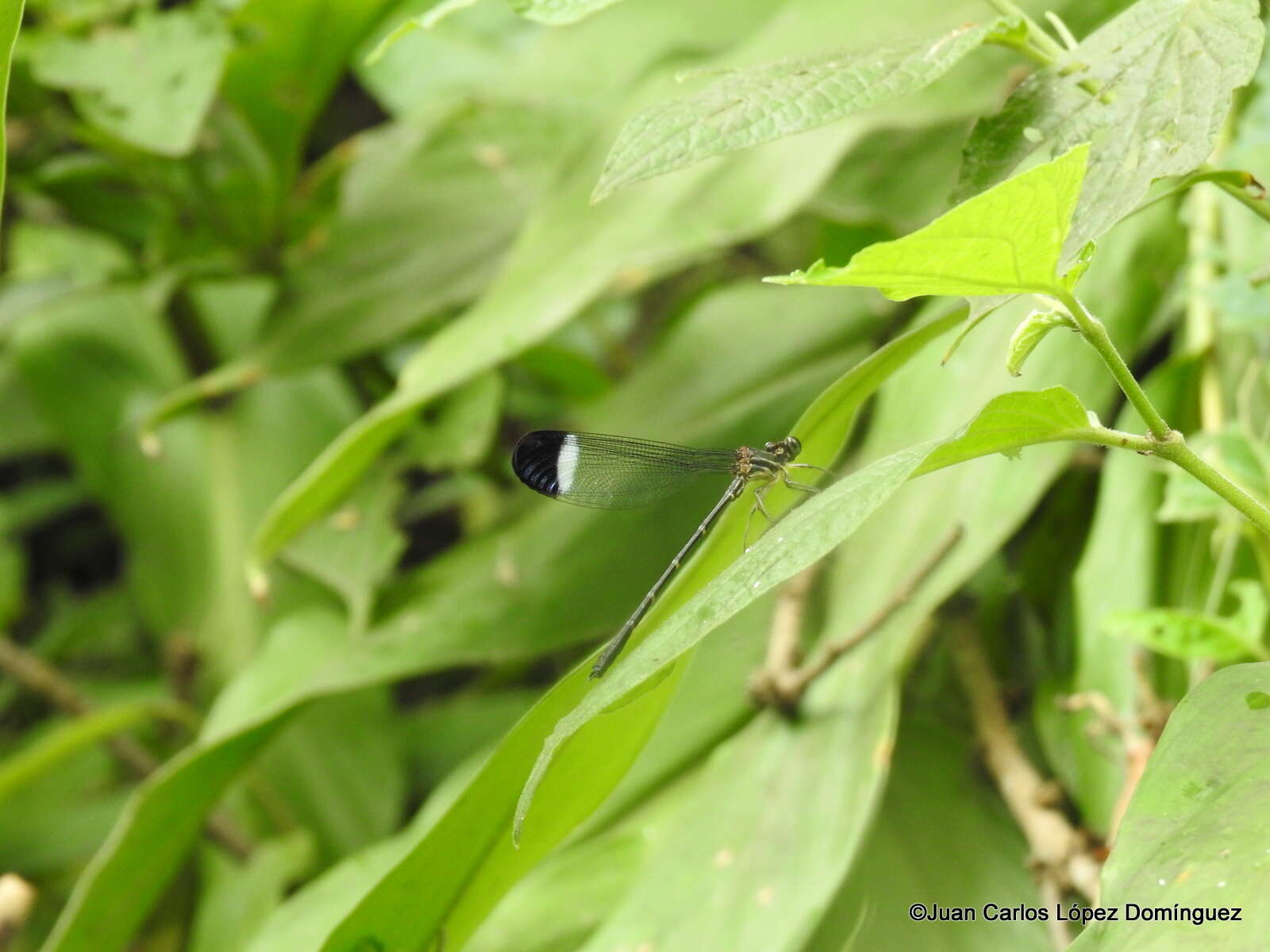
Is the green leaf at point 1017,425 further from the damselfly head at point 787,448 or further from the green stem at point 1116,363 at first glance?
the damselfly head at point 787,448

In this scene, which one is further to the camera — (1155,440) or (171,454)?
(171,454)

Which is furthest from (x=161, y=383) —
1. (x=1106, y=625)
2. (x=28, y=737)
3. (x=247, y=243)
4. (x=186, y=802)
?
(x=1106, y=625)

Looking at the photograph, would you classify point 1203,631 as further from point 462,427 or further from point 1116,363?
point 462,427

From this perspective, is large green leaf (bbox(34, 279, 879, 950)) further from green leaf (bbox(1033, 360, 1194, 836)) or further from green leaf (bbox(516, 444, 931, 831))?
green leaf (bbox(516, 444, 931, 831))

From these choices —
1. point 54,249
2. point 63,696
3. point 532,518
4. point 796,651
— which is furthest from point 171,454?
point 796,651

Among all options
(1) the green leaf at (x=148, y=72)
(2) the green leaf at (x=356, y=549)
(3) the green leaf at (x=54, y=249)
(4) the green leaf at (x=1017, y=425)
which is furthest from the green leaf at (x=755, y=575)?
(3) the green leaf at (x=54, y=249)

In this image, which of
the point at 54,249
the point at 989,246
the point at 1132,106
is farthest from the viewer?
the point at 54,249

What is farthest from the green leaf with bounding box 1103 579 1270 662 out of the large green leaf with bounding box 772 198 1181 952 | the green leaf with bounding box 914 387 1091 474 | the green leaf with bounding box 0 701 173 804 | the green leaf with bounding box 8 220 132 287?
the green leaf with bounding box 8 220 132 287

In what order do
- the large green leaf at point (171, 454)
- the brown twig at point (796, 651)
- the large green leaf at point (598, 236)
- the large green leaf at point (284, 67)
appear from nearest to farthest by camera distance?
the brown twig at point (796, 651)
the large green leaf at point (598, 236)
the large green leaf at point (284, 67)
the large green leaf at point (171, 454)
